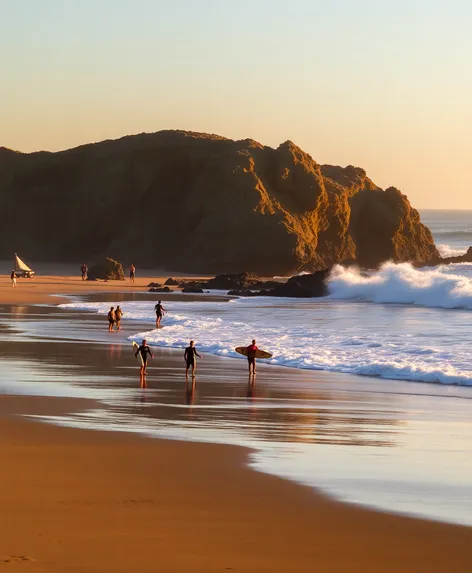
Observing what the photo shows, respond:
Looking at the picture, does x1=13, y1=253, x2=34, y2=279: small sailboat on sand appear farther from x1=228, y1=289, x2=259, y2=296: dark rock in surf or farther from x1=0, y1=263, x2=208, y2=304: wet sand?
x1=228, y1=289, x2=259, y2=296: dark rock in surf

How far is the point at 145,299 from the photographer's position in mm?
57000

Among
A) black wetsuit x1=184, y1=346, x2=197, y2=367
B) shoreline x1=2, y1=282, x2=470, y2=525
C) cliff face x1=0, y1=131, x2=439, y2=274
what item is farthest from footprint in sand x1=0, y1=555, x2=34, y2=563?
cliff face x1=0, y1=131, x2=439, y2=274

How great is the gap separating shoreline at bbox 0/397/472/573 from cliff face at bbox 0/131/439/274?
282 feet

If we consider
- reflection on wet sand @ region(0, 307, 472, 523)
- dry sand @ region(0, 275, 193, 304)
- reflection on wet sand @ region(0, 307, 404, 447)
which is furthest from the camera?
dry sand @ region(0, 275, 193, 304)

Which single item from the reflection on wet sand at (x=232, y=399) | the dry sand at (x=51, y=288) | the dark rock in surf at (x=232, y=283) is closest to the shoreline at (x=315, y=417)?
the reflection on wet sand at (x=232, y=399)

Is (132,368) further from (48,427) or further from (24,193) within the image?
(24,193)

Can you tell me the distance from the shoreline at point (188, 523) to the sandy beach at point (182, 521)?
1 cm

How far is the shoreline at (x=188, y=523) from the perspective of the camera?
814 cm

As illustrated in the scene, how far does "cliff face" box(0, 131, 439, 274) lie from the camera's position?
333ft

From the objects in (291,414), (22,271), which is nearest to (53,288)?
(22,271)

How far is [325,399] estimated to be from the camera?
62.0 feet

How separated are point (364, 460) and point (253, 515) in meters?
3.17

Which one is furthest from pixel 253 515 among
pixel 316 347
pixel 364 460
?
pixel 316 347

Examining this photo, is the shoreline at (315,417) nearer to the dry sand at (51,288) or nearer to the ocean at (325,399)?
the ocean at (325,399)
